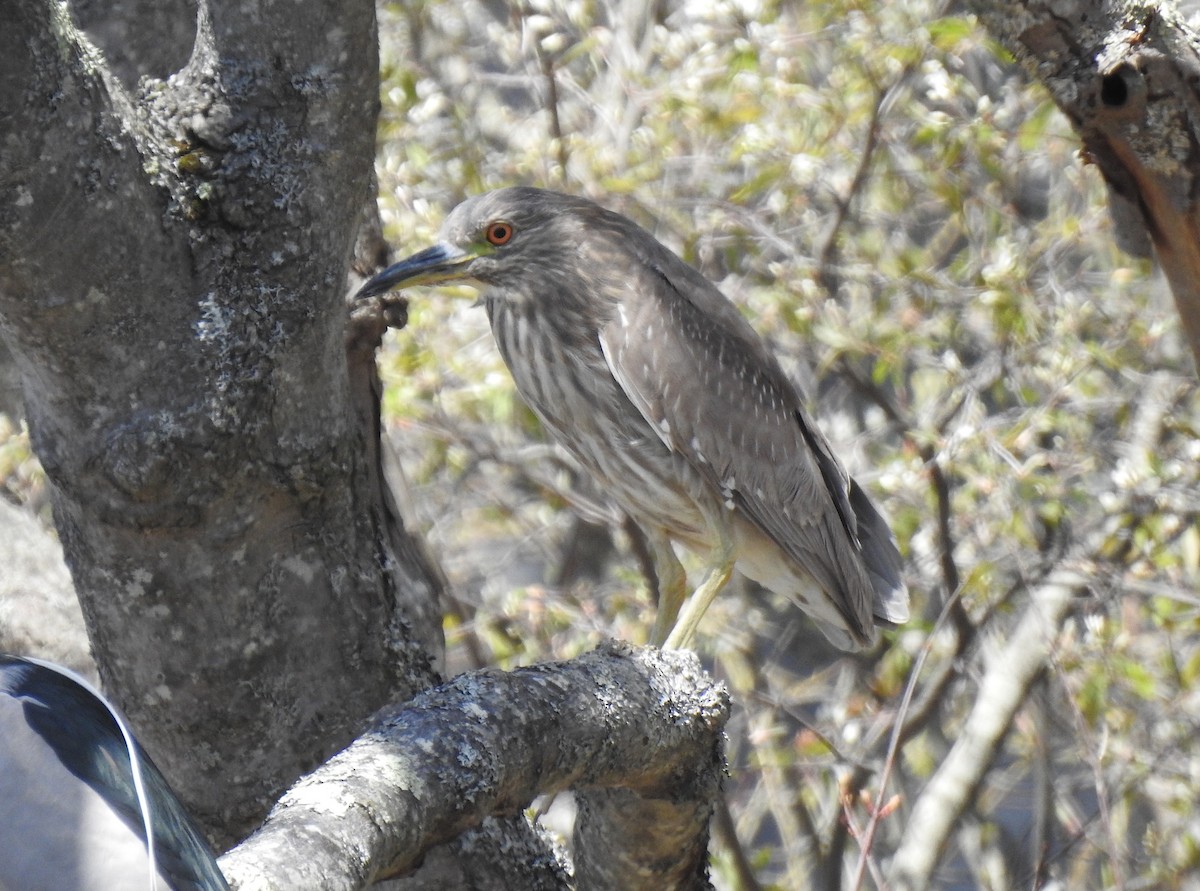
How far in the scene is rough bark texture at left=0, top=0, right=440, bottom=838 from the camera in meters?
1.76

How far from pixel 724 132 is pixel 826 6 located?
60 cm

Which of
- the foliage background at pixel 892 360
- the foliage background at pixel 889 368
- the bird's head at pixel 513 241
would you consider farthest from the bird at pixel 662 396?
the foliage background at pixel 892 360

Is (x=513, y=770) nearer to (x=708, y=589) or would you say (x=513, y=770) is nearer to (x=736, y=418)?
(x=708, y=589)

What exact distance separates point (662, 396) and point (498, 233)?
61 cm

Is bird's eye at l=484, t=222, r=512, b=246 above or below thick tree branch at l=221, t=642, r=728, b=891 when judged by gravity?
above

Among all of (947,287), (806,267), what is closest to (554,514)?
(806,267)

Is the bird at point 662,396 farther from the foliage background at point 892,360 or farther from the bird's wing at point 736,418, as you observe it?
the foliage background at point 892,360

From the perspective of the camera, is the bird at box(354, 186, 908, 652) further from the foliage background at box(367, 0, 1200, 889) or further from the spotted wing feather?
the foliage background at box(367, 0, 1200, 889)

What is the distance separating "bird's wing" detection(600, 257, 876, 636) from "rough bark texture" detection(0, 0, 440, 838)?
128cm

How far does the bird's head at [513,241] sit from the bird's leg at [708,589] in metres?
0.77

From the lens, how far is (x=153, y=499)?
1.89 meters

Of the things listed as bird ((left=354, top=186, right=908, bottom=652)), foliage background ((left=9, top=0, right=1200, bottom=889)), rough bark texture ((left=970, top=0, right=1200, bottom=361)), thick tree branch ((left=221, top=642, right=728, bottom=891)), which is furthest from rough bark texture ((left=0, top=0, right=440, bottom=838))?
foliage background ((left=9, top=0, right=1200, bottom=889))

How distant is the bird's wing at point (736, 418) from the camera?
11.0ft

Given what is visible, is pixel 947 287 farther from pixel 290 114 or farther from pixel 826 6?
pixel 290 114
